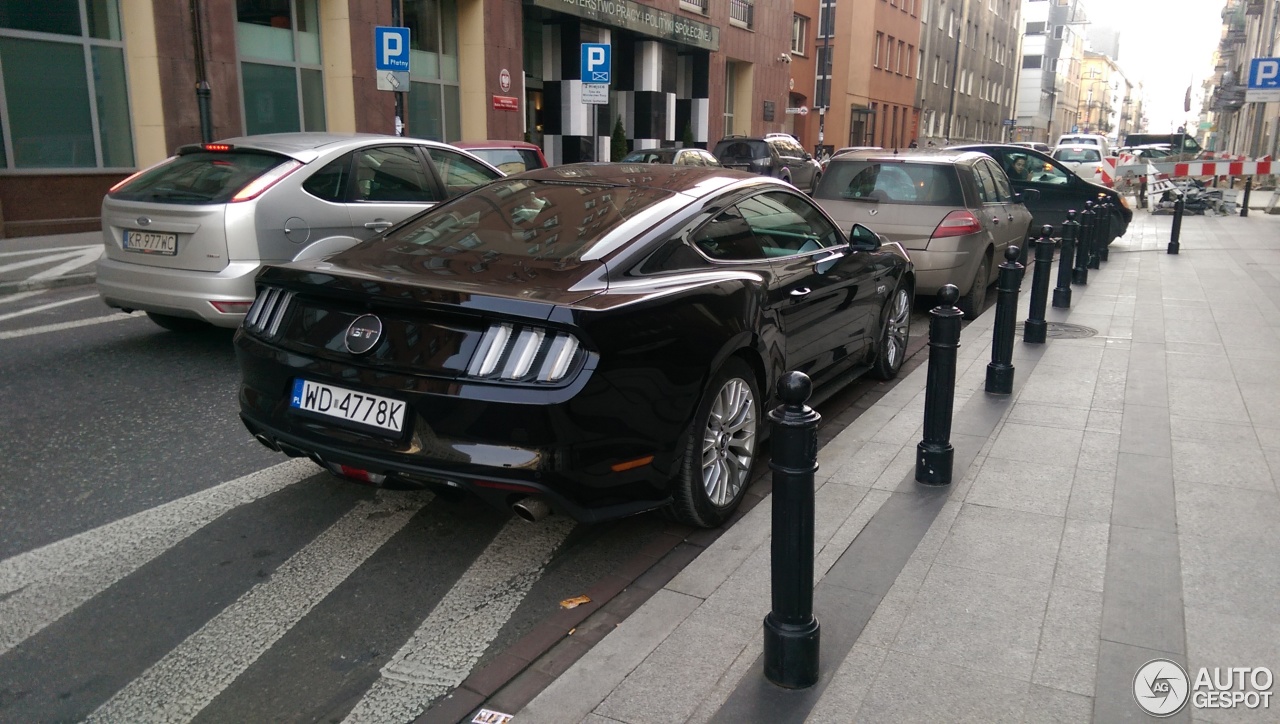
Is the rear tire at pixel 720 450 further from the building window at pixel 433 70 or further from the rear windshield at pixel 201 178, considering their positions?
the building window at pixel 433 70

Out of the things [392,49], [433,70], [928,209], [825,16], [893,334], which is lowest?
[893,334]

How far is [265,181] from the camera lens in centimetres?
656

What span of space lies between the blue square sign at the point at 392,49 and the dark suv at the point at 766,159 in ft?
34.1

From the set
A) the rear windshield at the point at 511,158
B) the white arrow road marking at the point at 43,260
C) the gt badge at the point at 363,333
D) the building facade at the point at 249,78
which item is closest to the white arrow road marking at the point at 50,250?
the white arrow road marking at the point at 43,260

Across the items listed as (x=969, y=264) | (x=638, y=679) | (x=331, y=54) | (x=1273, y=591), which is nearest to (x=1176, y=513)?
(x=1273, y=591)

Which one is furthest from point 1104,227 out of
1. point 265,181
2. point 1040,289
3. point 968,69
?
point 968,69

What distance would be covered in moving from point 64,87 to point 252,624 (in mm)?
13818

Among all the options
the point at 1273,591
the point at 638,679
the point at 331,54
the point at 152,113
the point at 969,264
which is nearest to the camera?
the point at 638,679

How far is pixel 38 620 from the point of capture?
131 inches

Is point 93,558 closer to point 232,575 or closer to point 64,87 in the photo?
point 232,575

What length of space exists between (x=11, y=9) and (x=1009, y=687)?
51.2 ft

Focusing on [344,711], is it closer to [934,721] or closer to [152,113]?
[934,721]

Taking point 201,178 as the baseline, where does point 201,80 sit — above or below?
above

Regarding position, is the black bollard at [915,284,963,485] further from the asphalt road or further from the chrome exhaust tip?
the chrome exhaust tip
